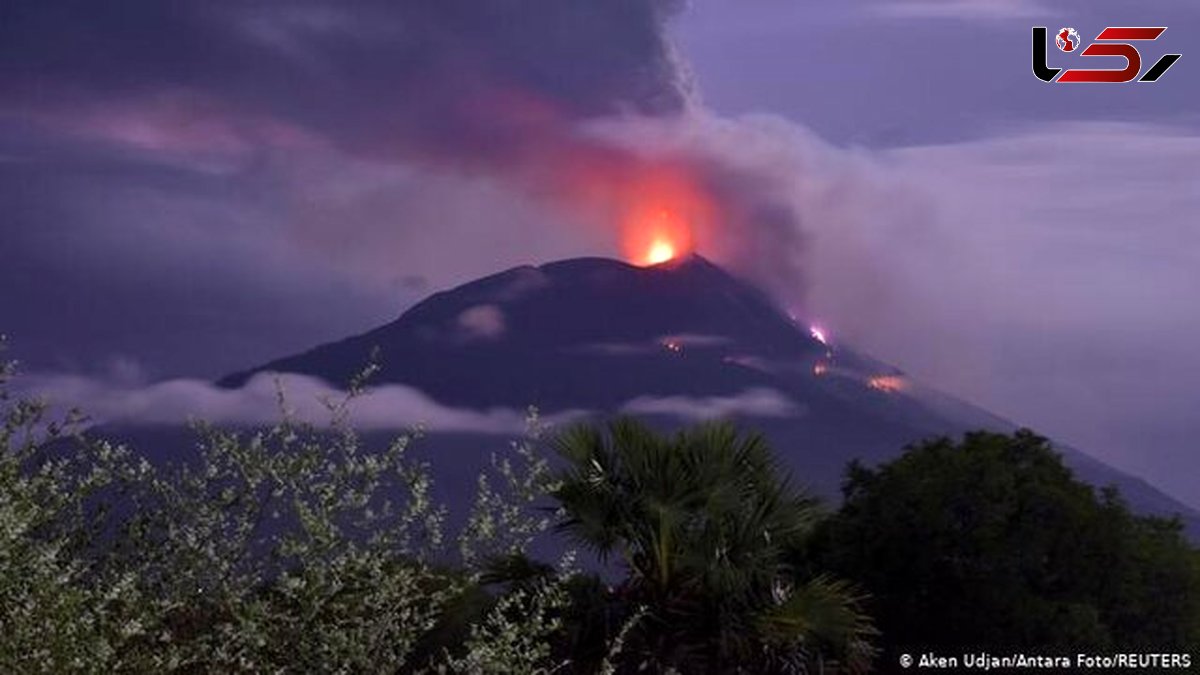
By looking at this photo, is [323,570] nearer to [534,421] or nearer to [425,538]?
[425,538]

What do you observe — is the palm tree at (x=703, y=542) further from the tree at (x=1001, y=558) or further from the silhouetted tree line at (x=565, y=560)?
the tree at (x=1001, y=558)

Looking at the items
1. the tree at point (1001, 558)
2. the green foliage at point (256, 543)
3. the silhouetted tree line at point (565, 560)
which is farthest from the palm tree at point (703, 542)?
the tree at point (1001, 558)

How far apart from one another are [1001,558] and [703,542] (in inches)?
554

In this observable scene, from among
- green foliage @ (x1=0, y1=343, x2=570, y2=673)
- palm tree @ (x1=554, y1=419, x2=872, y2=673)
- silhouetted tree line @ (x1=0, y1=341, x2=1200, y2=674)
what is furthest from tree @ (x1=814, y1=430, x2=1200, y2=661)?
green foliage @ (x1=0, y1=343, x2=570, y2=673)

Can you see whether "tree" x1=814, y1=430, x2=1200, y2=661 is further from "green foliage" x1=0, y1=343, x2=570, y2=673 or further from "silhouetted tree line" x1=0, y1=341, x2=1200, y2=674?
"green foliage" x1=0, y1=343, x2=570, y2=673

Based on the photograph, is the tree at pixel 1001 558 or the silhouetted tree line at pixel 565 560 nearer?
the silhouetted tree line at pixel 565 560

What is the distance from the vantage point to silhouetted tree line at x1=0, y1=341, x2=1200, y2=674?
14828mm

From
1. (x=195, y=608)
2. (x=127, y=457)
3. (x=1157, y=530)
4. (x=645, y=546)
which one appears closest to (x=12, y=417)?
(x=127, y=457)

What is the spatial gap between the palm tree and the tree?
38.8ft

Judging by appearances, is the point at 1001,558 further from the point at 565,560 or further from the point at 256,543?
the point at 256,543

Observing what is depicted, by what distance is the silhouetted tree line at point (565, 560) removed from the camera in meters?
14.8

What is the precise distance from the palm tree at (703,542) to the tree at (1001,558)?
11.8m

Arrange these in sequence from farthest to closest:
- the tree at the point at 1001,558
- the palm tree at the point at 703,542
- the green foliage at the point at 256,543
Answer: the tree at the point at 1001,558
the palm tree at the point at 703,542
the green foliage at the point at 256,543

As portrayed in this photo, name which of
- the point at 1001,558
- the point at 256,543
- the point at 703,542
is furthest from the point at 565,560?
the point at 1001,558
